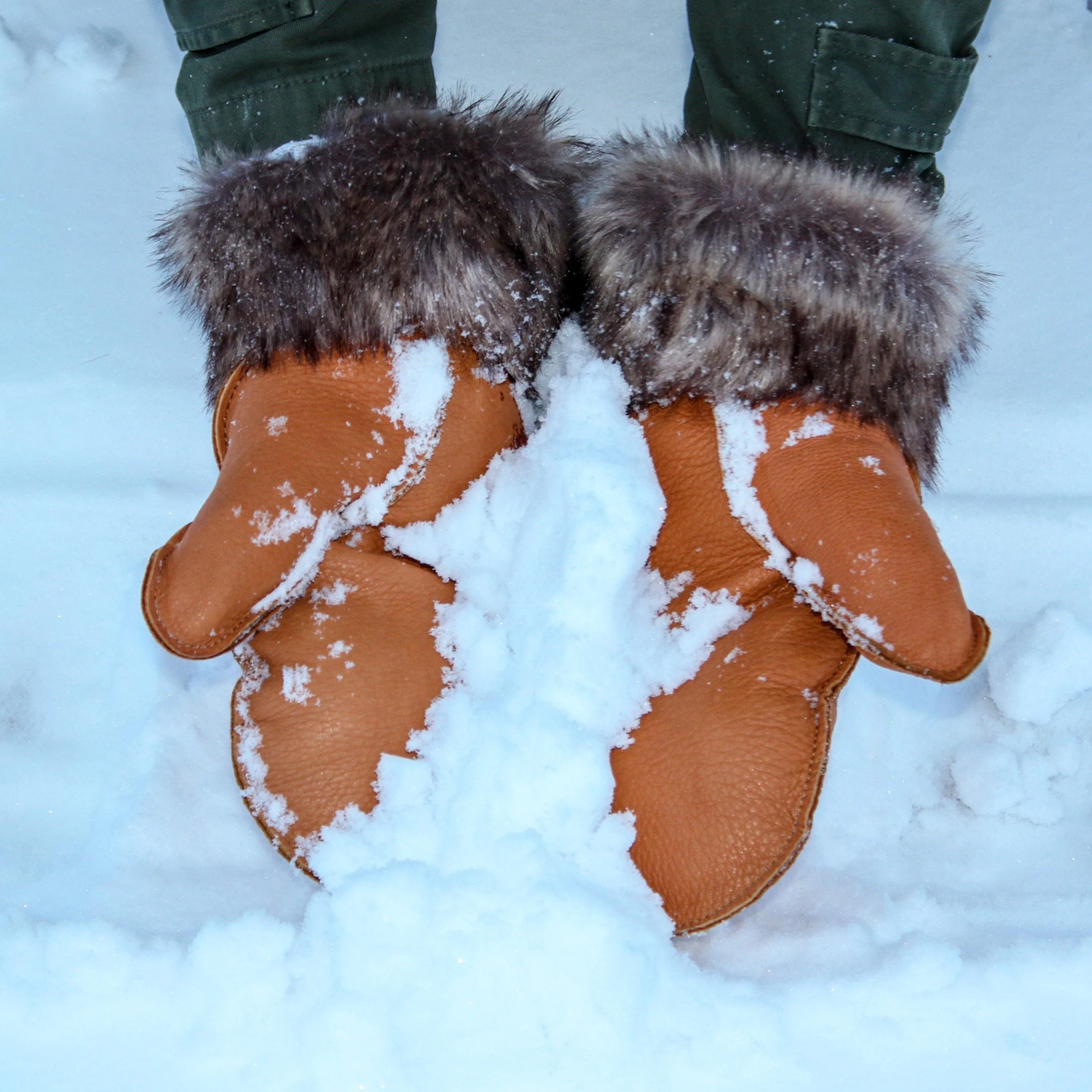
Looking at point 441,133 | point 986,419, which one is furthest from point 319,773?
point 986,419

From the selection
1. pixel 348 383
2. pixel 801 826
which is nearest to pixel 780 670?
pixel 801 826

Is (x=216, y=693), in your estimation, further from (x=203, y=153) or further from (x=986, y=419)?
(x=986, y=419)

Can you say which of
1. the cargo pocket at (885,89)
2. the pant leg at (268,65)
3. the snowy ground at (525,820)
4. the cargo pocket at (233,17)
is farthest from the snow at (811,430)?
the cargo pocket at (233,17)

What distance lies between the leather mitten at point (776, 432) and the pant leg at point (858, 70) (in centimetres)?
13

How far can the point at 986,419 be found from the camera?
3.63 feet

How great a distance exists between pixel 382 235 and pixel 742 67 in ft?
1.41

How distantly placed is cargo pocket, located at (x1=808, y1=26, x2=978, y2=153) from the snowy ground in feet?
1.04

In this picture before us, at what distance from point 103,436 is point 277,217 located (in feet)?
1.48

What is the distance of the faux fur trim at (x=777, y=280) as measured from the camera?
708 millimetres

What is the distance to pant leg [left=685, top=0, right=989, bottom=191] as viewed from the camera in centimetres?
86

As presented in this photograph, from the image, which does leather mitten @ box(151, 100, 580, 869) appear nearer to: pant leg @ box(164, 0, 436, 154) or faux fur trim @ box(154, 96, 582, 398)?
faux fur trim @ box(154, 96, 582, 398)

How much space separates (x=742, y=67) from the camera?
3.15 feet

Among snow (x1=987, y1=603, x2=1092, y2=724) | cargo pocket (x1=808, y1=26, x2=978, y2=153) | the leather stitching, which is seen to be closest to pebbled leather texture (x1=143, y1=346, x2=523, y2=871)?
the leather stitching

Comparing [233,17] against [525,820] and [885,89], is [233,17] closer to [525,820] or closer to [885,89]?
[885,89]
